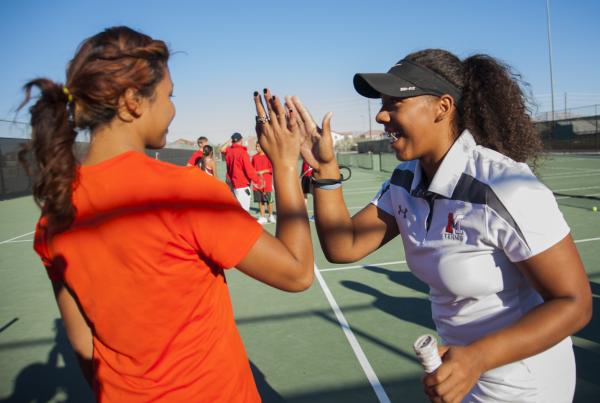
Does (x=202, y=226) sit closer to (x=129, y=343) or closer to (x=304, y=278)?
(x=304, y=278)

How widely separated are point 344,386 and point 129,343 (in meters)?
2.63

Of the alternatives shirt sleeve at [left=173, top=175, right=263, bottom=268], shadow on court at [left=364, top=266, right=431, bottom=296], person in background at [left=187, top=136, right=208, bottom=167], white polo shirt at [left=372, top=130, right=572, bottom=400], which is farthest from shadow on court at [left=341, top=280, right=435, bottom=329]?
person in background at [left=187, top=136, right=208, bottom=167]

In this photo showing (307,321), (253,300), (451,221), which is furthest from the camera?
(253,300)

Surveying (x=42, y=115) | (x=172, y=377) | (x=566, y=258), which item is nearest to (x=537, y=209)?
(x=566, y=258)

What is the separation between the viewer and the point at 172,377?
5.02ft

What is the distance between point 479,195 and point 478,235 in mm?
151

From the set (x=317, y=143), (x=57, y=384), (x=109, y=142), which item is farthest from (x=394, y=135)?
(x=57, y=384)

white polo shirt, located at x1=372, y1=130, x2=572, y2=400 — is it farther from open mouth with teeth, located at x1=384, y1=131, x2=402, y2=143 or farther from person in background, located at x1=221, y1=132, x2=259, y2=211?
person in background, located at x1=221, y1=132, x2=259, y2=211

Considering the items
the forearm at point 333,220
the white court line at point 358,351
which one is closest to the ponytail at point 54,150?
the forearm at point 333,220

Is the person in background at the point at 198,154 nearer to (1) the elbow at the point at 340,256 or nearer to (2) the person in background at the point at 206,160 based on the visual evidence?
(2) the person in background at the point at 206,160

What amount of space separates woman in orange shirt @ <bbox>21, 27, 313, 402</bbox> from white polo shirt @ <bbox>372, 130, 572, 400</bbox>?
65 cm

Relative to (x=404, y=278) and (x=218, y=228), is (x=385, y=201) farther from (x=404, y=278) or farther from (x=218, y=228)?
(x=404, y=278)

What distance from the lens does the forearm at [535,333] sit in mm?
1507

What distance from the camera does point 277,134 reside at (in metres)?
1.66
